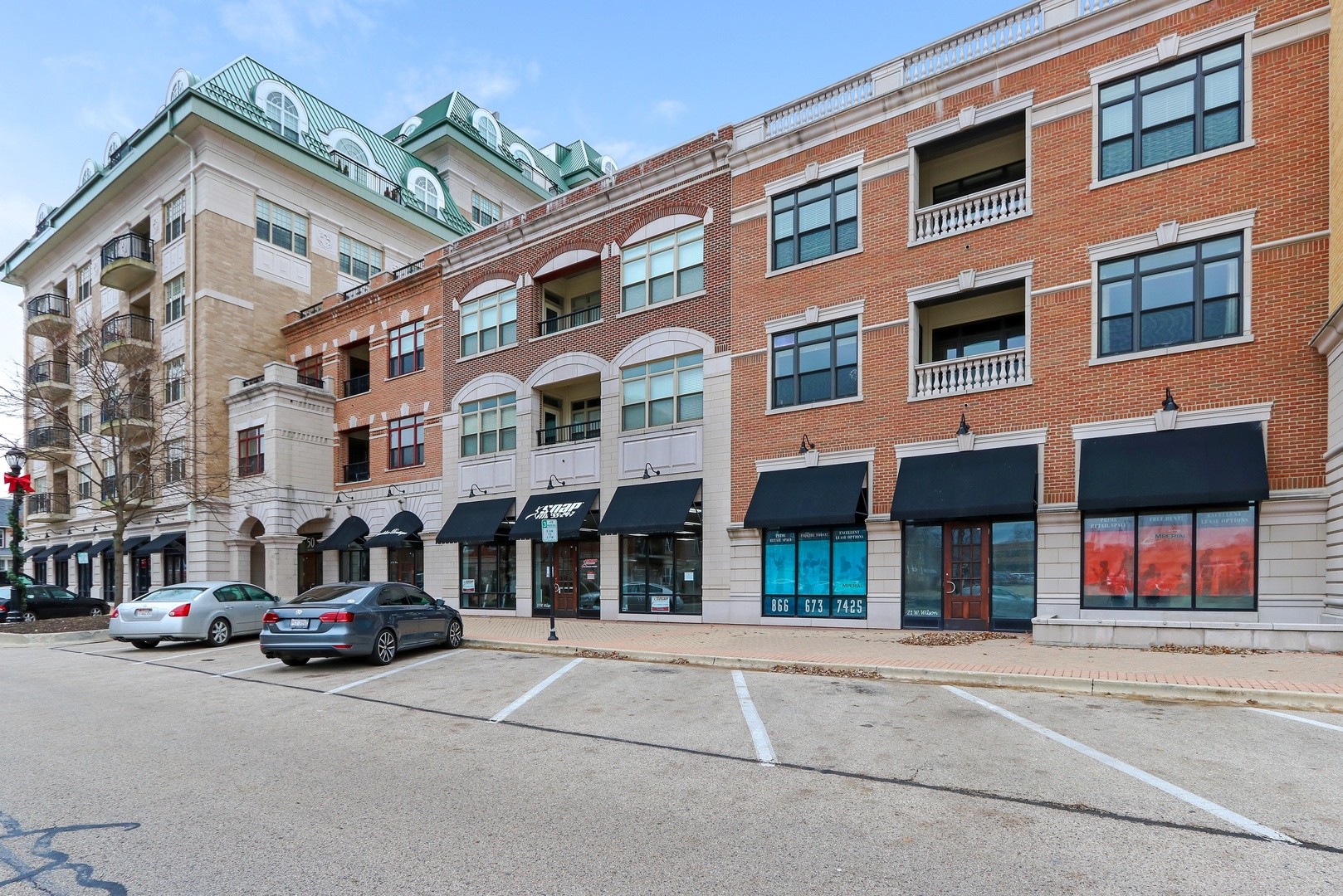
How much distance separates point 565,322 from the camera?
24312 millimetres

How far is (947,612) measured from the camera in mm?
15828

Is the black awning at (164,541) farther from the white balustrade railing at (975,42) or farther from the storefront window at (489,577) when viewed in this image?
the white balustrade railing at (975,42)

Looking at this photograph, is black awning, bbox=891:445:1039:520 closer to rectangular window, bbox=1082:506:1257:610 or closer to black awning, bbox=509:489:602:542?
rectangular window, bbox=1082:506:1257:610

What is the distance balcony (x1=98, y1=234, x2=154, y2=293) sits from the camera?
3412 centimetres

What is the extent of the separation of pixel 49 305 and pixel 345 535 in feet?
95.8

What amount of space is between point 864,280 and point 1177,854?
14.9m

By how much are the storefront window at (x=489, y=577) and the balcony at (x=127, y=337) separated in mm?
18912

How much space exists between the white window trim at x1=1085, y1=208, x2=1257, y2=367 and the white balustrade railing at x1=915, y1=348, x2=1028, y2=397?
4.70ft

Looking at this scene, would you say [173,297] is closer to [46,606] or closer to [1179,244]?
[46,606]

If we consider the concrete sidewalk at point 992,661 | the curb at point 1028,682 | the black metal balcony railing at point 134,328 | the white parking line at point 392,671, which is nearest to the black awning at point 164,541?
the black metal balcony railing at point 134,328

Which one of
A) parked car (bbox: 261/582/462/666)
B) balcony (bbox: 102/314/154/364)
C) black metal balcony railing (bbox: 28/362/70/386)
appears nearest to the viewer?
parked car (bbox: 261/582/462/666)

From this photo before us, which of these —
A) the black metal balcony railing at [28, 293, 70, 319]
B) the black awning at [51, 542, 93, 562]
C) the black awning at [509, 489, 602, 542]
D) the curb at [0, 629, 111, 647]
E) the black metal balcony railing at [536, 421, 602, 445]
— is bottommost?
the black awning at [51, 542, 93, 562]

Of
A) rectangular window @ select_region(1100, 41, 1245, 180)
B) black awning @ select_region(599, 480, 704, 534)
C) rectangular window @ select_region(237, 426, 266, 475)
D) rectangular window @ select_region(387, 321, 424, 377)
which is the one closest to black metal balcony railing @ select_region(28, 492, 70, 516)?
rectangular window @ select_region(237, 426, 266, 475)

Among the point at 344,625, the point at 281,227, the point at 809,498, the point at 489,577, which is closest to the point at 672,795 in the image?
the point at 344,625
